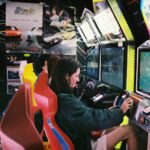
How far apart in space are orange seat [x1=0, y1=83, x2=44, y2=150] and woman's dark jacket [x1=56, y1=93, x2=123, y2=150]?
698mm

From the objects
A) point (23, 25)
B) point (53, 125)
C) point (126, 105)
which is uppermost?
point (23, 25)

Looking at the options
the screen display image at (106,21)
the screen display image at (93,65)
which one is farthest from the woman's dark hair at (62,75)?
the screen display image at (93,65)

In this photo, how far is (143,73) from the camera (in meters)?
2.31

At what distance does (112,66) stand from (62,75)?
1.12 metres

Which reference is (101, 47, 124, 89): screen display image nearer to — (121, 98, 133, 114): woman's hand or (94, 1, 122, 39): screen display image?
(94, 1, 122, 39): screen display image

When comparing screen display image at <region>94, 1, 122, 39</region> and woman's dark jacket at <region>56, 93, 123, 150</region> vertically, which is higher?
screen display image at <region>94, 1, 122, 39</region>

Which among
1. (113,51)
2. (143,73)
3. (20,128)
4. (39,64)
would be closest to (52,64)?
(113,51)

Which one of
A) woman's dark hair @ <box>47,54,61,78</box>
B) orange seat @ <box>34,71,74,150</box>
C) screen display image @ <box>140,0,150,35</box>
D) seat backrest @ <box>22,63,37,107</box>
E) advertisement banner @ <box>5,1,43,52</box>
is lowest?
orange seat @ <box>34,71,74,150</box>

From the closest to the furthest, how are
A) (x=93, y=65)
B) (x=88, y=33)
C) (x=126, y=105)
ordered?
(x=126, y=105), (x=93, y=65), (x=88, y=33)

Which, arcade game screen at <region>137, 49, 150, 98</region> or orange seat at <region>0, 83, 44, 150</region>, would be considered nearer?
orange seat at <region>0, 83, 44, 150</region>

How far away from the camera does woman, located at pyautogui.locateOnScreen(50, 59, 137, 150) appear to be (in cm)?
193

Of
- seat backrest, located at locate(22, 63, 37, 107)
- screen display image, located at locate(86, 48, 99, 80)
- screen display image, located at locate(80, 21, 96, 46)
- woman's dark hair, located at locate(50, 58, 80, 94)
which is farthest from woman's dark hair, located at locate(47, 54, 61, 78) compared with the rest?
screen display image, located at locate(80, 21, 96, 46)

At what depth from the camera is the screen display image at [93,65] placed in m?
3.83

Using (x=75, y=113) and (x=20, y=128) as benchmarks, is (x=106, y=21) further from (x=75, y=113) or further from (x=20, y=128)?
(x=20, y=128)
